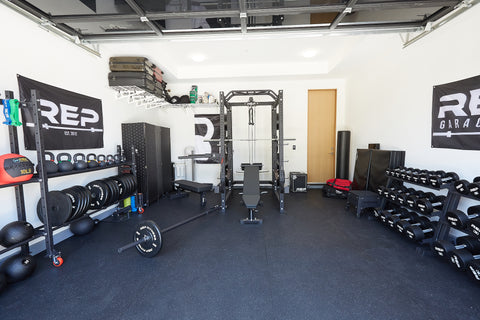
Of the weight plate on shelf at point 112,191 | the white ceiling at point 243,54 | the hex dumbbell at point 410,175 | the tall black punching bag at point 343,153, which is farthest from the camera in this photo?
the tall black punching bag at point 343,153

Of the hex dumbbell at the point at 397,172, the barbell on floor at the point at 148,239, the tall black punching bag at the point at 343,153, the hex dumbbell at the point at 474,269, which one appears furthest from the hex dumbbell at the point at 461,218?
the barbell on floor at the point at 148,239

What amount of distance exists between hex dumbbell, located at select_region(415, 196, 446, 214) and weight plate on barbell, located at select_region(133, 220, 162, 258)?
2.88 m

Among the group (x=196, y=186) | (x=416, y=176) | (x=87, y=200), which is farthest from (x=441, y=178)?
(x=87, y=200)

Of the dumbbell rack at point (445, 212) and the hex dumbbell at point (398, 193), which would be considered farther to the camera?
the hex dumbbell at point (398, 193)

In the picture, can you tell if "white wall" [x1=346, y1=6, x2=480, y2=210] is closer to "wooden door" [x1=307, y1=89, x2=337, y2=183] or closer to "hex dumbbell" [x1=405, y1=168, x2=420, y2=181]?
"hex dumbbell" [x1=405, y1=168, x2=420, y2=181]

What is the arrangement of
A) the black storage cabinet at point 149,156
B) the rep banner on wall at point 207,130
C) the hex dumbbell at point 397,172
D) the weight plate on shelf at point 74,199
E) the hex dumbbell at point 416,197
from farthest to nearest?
the rep banner on wall at point 207,130
the black storage cabinet at point 149,156
the hex dumbbell at point 397,172
the hex dumbbell at point 416,197
the weight plate on shelf at point 74,199

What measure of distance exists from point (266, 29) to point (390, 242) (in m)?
3.02

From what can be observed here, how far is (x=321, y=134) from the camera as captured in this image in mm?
4992

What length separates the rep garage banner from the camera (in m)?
2.01

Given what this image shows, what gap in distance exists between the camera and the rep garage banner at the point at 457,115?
2.01 metres

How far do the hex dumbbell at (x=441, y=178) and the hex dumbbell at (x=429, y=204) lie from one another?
0.21 metres

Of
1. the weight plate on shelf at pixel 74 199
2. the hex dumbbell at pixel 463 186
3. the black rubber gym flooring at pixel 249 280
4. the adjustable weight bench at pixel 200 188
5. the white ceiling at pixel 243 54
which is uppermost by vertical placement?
the white ceiling at pixel 243 54

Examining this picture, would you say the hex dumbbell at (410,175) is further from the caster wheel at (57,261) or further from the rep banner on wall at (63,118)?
the rep banner on wall at (63,118)

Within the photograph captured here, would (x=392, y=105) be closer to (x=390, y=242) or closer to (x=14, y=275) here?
(x=390, y=242)
